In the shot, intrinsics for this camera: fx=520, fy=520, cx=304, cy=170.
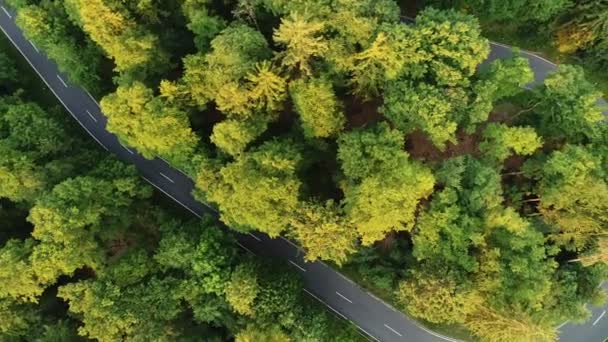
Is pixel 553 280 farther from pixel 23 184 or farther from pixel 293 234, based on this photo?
pixel 23 184

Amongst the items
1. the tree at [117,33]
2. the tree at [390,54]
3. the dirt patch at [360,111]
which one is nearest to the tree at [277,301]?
the dirt patch at [360,111]

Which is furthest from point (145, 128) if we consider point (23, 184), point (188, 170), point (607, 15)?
point (607, 15)

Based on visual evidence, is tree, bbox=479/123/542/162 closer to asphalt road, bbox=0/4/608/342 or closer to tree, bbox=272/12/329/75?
asphalt road, bbox=0/4/608/342

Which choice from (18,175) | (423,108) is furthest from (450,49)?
(18,175)

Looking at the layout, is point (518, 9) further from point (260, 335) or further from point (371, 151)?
point (260, 335)

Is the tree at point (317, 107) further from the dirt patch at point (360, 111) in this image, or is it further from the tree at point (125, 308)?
the tree at point (125, 308)

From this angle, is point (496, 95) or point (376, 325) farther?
point (376, 325)
